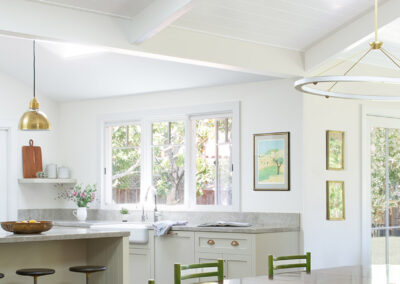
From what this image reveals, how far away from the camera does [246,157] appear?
21.2ft

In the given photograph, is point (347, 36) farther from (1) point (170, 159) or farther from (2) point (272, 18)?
(1) point (170, 159)

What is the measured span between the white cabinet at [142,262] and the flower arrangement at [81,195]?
1.10 meters

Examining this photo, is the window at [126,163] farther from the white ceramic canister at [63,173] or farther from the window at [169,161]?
the white ceramic canister at [63,173]

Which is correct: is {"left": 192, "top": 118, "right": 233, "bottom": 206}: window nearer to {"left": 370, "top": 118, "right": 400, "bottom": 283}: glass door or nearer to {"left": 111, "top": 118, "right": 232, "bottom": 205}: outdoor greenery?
{"left": 111, "top": 118, "right": 232, "bottom": 205}: outdoor greenery

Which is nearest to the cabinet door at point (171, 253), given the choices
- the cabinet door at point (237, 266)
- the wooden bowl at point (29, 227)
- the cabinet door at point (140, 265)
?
the cabinet door at point (140, 265)

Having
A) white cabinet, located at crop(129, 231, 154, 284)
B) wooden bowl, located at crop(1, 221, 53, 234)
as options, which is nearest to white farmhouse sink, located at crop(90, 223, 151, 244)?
white cabinet, located at crop(129, 231, 154, 284)

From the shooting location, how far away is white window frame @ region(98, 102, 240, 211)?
654cm

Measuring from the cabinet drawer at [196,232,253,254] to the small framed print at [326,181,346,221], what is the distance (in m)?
0.93

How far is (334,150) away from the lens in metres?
6.30

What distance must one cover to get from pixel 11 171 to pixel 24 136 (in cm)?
43

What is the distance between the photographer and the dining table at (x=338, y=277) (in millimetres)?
3643

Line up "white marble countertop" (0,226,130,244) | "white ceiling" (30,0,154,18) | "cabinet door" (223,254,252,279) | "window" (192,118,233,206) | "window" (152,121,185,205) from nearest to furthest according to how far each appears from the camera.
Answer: "white marble countertop" (0,226,130,244) → "white ceiling" (30,0,154,18) → "cabinet door" (223,254,252,279) → "window" (192,118,233,206) → "window" (152,121,185,205)

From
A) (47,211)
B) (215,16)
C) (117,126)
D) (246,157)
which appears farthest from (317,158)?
(47,211)

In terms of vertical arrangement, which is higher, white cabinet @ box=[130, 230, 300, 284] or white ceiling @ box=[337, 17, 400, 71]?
white ceiling @ box=[337, 17, 400, 71]
